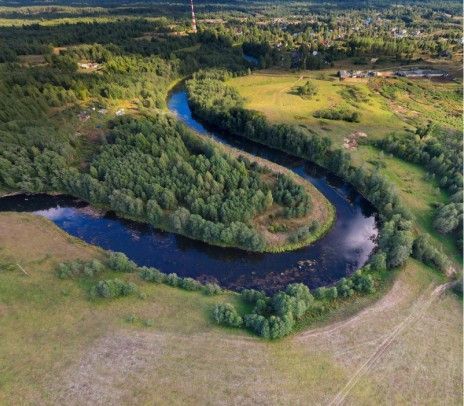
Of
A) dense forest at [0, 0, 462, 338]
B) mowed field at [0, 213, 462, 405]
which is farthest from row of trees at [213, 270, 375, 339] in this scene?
mowed field at [0, 213, 462, 405]

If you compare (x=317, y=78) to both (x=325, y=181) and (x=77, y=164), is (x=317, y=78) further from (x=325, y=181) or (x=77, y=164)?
(x=77, y=164)

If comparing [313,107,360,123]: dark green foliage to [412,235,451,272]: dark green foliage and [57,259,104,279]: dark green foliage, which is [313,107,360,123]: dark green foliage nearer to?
[412,235,451,272]: dark green foliage

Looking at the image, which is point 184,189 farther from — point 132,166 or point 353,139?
point 353,139

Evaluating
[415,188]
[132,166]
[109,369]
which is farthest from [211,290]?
[415,188]

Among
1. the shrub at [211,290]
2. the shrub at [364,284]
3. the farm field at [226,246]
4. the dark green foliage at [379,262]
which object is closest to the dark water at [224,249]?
the farm field at [226,246]

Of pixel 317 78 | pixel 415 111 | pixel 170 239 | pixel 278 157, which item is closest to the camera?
pixel 170 239

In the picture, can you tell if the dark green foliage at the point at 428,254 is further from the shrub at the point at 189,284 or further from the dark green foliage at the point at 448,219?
the shrub at the point at 189,284

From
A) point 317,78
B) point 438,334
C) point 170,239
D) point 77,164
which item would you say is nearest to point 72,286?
point 170,239
